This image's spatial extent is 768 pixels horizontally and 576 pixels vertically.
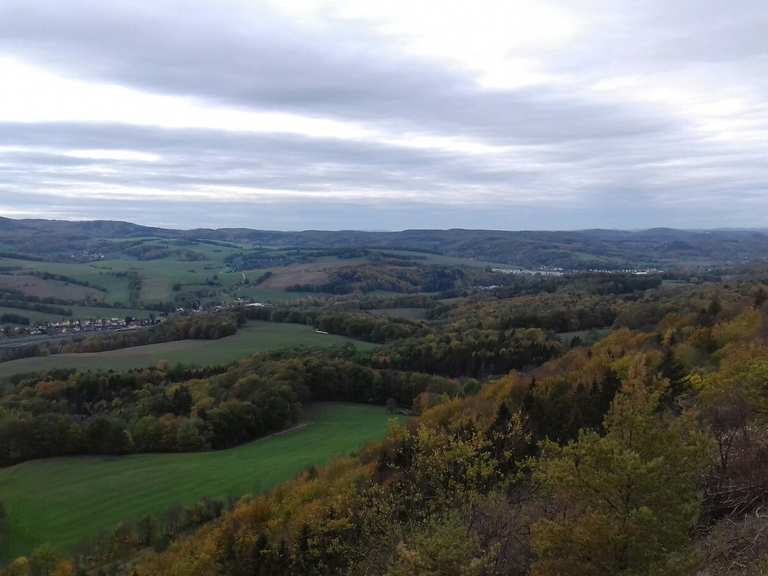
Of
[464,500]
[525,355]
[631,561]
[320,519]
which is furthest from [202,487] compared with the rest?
[525,355]

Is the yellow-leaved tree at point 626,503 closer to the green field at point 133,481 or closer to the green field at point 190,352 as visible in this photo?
the green field at point 133,481

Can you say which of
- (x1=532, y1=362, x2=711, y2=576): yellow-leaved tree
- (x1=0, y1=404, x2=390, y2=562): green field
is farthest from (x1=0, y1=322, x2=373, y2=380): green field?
(x1=532, y1=362, x2=711, y2=576): yellow-leaved tree

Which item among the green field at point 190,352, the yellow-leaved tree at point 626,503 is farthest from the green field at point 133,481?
the yellow-leaved tree at point 626,503

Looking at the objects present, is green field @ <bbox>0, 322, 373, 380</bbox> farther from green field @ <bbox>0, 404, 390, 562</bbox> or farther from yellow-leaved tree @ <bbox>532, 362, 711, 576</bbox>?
yellow-leaved tree @ <bbox>532, 362, 711, 576</bbox>

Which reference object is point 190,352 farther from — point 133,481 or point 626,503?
point 626,503

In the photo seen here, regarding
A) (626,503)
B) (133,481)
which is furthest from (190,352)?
(626,503)

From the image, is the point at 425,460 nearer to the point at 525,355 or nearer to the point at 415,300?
the point at 525,355
